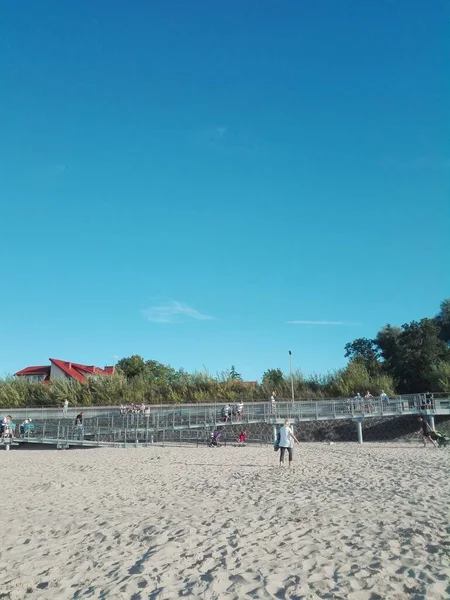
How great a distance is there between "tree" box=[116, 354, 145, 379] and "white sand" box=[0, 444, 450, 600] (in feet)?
167

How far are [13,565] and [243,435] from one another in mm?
21245

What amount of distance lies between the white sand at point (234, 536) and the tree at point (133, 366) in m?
50.9

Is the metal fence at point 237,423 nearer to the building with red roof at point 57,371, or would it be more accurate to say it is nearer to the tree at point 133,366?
the building with red roof at point 57,371

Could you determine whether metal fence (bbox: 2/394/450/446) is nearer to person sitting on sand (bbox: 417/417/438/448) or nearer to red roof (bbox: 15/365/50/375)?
person sitting on sand (bbox: 417/417/438/448)

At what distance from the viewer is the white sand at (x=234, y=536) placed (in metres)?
5.44

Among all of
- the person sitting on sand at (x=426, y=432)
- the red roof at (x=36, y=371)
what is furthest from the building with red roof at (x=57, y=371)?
the person sitting on sand at (x=426, y=432)

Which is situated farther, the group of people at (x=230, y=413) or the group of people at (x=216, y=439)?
the group of people at (x=230, y=413)

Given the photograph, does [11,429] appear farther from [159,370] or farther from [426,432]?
[159,370]

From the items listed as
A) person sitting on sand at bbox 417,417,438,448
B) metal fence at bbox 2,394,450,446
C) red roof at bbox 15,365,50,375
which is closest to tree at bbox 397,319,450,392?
metal fence at bbox 2,394,450,446

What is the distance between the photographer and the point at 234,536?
24.0 ft

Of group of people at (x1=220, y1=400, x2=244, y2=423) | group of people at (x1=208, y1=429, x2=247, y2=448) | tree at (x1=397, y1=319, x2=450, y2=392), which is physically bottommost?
group of people at (x1=208, y1=429, x2=247, y2=448)

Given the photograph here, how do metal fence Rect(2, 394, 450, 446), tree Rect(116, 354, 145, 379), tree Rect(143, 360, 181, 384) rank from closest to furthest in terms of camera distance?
1. metal fence Rect(2, 394, 450, 446)
2. tree Rect(116, 354, 145, 379)
3. tree Rect(143, 360, 181, 384)

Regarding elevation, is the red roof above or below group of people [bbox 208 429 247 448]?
above

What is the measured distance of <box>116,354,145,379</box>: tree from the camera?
2554 inches
